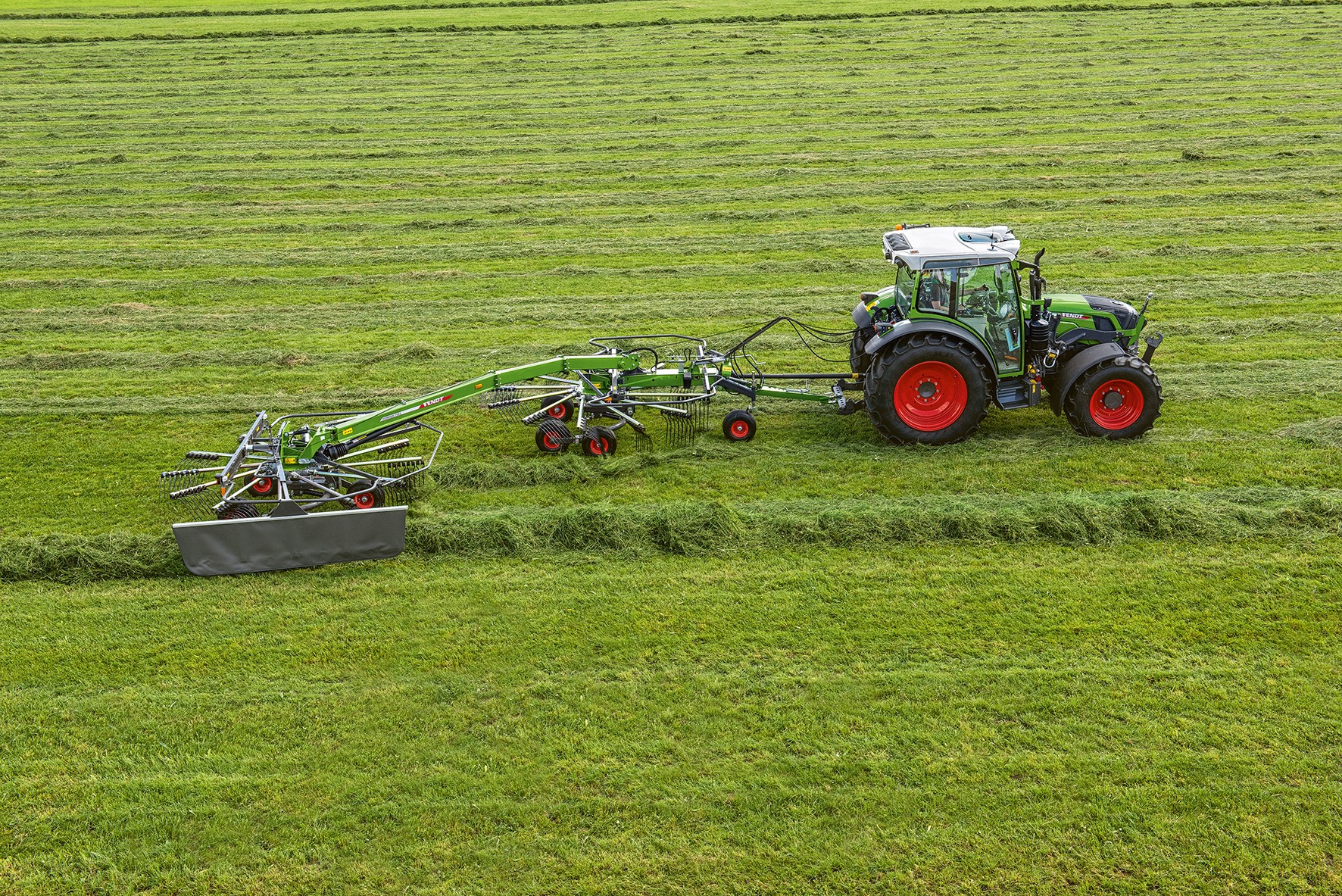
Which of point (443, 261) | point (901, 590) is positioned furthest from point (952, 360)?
point (443, 261)

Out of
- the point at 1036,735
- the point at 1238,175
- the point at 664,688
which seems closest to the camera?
the point at 1036,735

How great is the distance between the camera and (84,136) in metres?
23.4

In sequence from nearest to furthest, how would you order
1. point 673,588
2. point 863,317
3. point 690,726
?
point 690,726 < point 673,588 < point 863,317

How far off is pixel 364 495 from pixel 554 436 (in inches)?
70.6

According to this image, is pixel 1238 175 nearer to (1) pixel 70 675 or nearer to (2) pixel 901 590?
(2) pixel 901 590

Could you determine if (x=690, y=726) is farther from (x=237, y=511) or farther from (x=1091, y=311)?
(x=1091, y=311)

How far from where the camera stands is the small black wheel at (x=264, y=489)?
28.1 ft

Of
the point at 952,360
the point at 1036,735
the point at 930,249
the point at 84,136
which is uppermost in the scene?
the point at 84,136

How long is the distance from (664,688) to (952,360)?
4.36m

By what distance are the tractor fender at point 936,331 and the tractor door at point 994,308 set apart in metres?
0.15

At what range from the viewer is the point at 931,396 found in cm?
945

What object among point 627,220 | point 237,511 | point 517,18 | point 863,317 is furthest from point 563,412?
point 517,18

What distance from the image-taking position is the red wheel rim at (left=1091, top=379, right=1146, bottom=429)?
9242mm

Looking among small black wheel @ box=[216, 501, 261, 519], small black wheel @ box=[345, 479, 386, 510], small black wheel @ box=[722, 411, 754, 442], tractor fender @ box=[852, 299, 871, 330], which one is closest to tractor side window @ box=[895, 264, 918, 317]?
tractor fender @ box=[852, 299, 871, 330]
